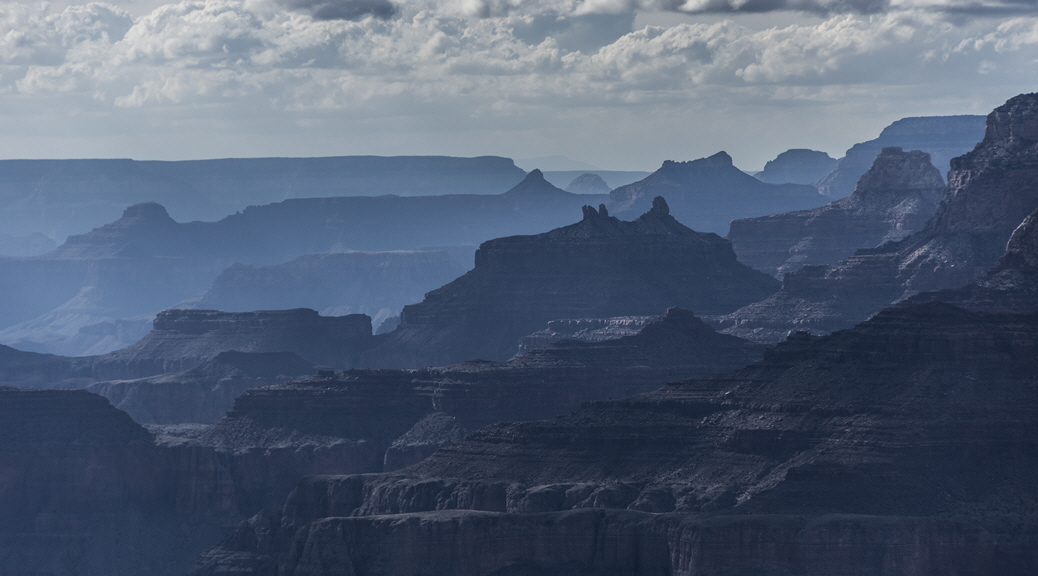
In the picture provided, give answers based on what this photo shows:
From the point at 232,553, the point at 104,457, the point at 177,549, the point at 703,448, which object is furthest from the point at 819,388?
the point at 104,457

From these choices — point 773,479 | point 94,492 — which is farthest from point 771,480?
point 94,492

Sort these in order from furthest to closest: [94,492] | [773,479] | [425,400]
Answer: [425,400] → [94,492] → [773,479]

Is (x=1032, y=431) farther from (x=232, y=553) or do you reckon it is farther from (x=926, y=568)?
(x=232, y=553)

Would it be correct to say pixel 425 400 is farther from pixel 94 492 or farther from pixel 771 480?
pixel 771 480

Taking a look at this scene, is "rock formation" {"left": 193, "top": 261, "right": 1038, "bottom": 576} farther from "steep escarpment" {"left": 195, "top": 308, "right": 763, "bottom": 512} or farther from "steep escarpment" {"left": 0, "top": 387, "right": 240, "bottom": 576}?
"steep escarpment" {"left": 0, "top": 387, "right": 240, "bottom": 576}

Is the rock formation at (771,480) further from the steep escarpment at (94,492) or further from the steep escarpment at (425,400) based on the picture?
the steep escarpment at (94,492)

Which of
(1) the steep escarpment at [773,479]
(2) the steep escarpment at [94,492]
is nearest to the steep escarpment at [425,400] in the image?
(2) the steep escarpment at [94,492]
